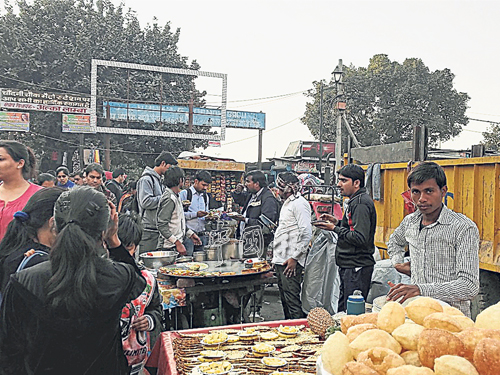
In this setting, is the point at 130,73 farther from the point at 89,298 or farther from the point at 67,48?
the point at 89,298

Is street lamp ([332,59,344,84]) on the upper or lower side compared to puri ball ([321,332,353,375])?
upper

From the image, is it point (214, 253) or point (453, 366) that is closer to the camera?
point (453, 366)

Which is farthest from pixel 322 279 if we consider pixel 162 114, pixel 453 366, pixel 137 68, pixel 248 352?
pixel 162 114

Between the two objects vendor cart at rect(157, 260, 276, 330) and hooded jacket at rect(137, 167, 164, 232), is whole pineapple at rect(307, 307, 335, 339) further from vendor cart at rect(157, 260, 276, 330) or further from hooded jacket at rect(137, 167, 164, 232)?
hooded jacket at rect(137, 167, 164, 232)

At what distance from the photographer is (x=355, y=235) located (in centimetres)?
407

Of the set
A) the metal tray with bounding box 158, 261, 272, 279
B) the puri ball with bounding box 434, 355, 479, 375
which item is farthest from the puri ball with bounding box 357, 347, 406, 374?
the metal tray with bounding box 158, 261, 272, 279

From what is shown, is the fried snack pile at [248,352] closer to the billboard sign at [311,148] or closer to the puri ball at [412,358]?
the puri ball at [412,358]

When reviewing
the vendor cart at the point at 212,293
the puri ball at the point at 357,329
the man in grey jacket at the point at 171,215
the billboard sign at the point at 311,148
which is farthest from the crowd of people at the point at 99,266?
the billboard sign at the point at 311,148

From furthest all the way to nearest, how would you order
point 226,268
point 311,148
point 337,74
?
point 311,148
point 337,74
point 226,268

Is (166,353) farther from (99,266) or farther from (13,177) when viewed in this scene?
(13,177)

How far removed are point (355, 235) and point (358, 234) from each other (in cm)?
3

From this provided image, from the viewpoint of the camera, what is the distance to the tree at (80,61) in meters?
22.7

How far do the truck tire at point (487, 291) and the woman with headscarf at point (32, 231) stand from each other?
4789 mm

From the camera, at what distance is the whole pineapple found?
2555 millimetres
